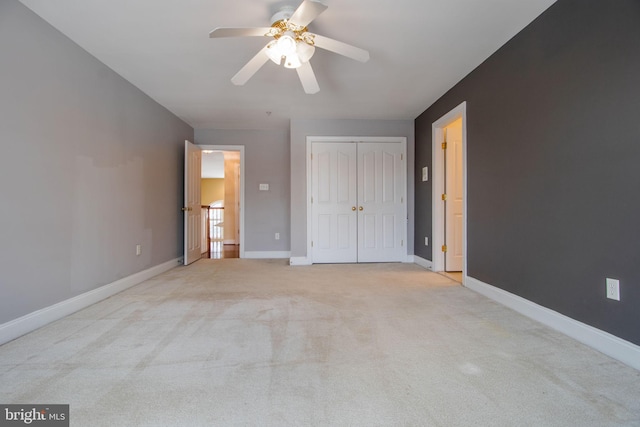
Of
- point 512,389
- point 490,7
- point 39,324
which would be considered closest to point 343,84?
point 490,7

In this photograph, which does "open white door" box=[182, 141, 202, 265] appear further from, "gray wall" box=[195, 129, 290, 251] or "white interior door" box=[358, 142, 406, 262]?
"white interior door" box=[358, 142, 406, 262]

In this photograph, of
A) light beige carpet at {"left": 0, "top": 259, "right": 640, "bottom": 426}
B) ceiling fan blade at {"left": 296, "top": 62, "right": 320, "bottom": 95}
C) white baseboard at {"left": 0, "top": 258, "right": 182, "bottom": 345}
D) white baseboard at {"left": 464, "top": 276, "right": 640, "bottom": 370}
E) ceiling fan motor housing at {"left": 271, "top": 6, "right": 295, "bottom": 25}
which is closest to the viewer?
light beige carpet at {"left": 0, "top": 259, "right": 640, "bottom": 426}

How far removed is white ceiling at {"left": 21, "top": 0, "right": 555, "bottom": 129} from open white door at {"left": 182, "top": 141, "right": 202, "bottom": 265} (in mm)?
881

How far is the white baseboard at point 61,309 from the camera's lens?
77.2 inches

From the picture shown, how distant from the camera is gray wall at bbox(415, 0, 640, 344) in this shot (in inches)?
65.3

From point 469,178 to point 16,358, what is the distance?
3.95m

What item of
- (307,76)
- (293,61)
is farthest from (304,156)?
(293,61)

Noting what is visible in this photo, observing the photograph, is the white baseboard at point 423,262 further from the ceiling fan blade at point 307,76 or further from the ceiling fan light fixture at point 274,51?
the ceiling fan light fixture at point 274,51

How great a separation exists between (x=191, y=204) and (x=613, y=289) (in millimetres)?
4919

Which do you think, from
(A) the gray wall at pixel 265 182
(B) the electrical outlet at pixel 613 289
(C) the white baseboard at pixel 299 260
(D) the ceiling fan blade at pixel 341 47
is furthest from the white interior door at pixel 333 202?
(B) the electrical outlet at pixel 613 289

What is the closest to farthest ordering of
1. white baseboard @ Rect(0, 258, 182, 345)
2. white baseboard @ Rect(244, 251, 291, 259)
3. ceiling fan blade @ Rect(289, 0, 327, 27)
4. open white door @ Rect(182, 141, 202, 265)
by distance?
ceiling fan blade @ Rect(289, 0, 327, 27), white baseboard @ Rect(0, 258, 182, 345), open white door @ Rect(182, 141, 202, 265), white baseboard @ Rect(244, 251, 291, 259)

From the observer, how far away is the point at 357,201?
188 inches

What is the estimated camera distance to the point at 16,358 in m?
1.70

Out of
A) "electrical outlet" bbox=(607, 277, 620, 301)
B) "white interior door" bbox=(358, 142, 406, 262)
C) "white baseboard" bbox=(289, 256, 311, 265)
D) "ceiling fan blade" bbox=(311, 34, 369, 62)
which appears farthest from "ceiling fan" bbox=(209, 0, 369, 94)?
"white baseboard" bbox=(289, 256, 311, 265)
